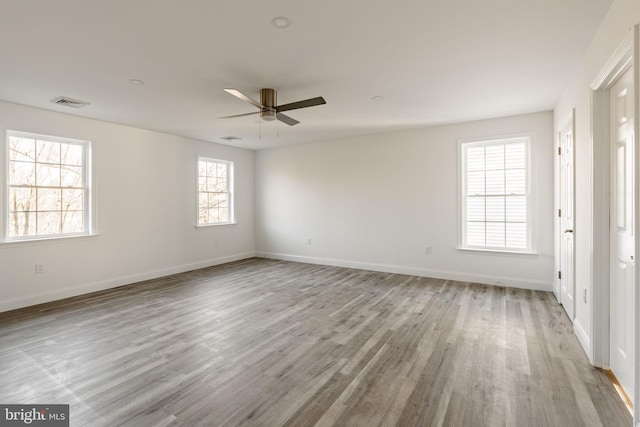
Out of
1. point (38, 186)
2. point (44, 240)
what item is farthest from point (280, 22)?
point (44, 240)

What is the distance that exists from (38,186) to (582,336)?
6617 mm

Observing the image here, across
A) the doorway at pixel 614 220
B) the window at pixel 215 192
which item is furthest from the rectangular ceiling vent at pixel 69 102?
the doorway at pixel 614 220

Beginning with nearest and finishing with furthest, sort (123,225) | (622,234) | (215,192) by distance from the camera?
(622,234), (123,225), (215,192)

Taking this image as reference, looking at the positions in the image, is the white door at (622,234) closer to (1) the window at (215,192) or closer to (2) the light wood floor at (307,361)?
(2) the light wood floor at (307,361)

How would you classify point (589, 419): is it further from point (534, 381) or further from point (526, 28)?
point (526, 28)

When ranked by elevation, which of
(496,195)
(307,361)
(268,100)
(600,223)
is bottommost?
(307,361)

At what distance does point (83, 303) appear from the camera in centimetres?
420

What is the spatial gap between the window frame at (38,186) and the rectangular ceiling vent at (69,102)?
66 cm

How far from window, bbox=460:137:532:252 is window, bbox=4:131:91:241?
6.05 meters

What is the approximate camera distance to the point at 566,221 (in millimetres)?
3734

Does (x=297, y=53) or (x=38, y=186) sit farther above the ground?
(x=297, y=53)

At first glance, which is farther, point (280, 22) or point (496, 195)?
point (496, 195)

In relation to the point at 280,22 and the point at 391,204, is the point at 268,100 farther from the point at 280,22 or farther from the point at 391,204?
the point at 391,204

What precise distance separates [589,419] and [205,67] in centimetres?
395
